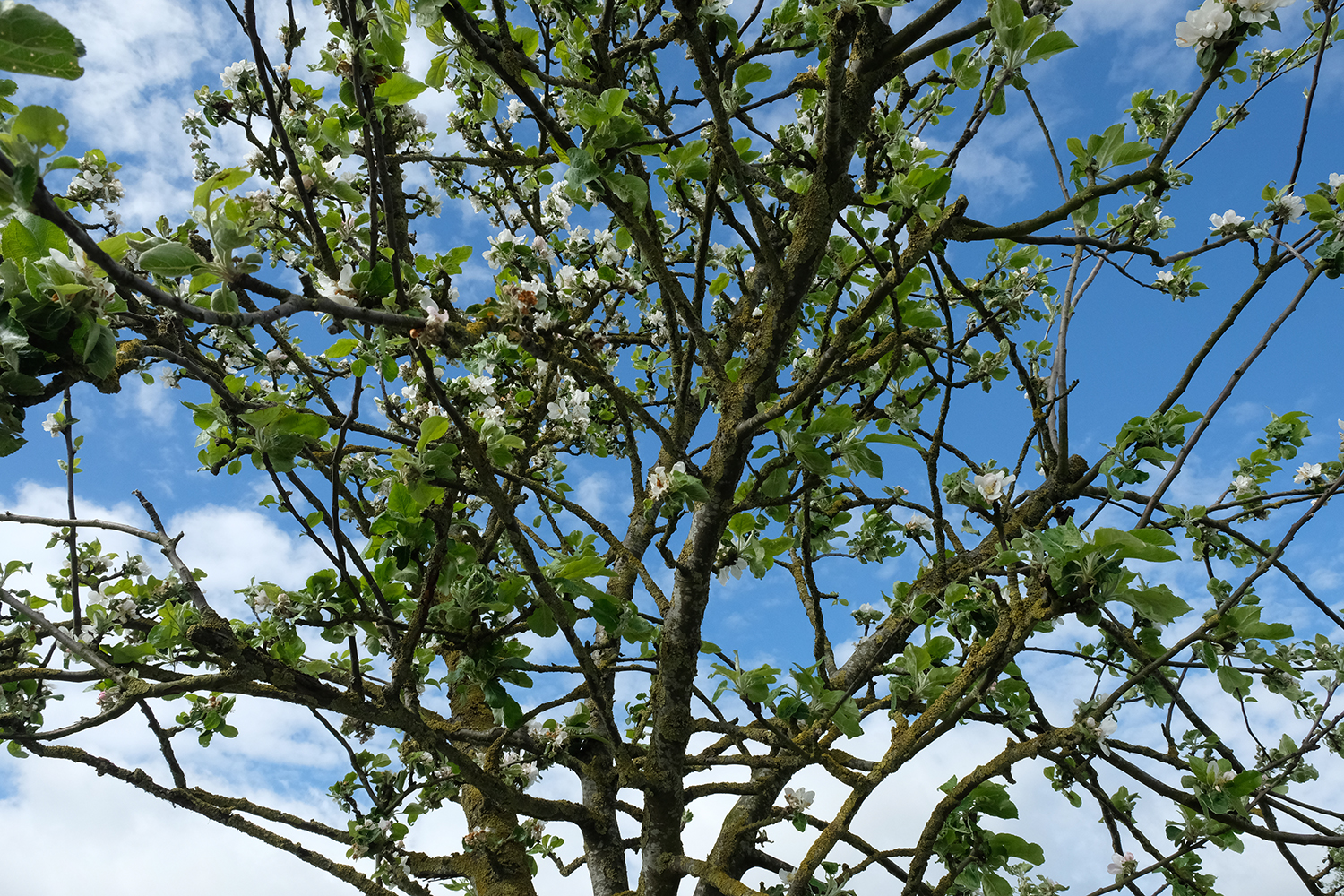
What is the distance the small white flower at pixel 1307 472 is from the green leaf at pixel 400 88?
388cm

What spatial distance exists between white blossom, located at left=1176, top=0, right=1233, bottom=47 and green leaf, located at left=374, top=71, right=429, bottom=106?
1935 millimetres

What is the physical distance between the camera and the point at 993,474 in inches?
84.4

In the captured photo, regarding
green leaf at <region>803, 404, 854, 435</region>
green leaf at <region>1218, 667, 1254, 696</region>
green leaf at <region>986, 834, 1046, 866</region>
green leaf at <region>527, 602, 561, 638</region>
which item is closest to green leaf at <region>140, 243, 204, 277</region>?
green leaf at <region>527, 602, 561, 638</region>

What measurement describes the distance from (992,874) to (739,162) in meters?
2.17

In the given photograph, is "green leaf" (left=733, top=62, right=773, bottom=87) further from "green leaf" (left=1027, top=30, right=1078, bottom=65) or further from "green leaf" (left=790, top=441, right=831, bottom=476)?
"green leaf" (left=790, top=441, right=831, bottom=476)

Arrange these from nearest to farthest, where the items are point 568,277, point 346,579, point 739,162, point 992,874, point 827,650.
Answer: point 346,579 < point 739,162 < point 992,874 < point 568,277 < point 827,650

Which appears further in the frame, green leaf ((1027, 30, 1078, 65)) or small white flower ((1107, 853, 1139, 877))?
small white flower ((1107, 853, 1139, 877))

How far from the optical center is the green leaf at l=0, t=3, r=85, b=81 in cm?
92

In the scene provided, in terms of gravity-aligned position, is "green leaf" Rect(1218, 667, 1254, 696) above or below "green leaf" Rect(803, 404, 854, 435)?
below

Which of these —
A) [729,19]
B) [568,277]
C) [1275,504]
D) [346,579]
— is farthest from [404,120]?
[1275,504]

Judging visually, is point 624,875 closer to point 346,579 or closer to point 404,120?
point 346,579

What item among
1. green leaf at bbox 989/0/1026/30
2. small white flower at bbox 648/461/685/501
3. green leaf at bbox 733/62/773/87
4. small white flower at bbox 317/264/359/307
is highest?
green leaf at bbox 733/62/773/87

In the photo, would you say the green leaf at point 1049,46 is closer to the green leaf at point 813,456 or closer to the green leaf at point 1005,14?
the green leaf at point 1005,14

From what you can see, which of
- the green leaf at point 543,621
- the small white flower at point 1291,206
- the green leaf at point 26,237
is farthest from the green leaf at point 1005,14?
the green leaf at point 26,237
